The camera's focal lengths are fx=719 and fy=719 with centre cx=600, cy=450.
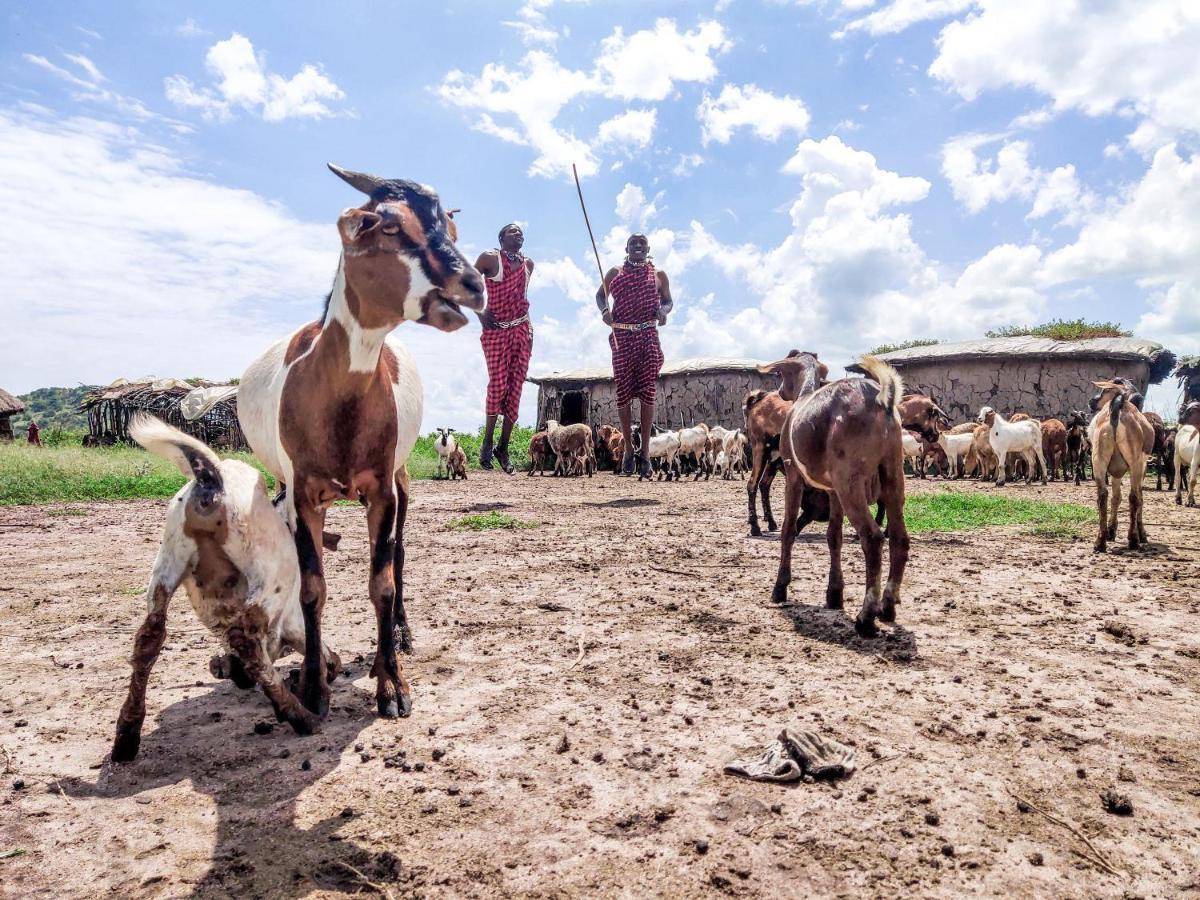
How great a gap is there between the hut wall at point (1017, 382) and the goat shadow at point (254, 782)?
21.7 m

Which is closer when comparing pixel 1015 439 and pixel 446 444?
pixel 1015 439

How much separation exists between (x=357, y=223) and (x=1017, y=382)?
22401 mm

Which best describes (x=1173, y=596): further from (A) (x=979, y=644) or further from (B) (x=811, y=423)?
(B) (x=811, y=423)

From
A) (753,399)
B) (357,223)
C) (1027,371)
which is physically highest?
(1027,371)

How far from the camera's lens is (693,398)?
2491 centimetres

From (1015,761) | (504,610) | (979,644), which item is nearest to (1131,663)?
(979,644)

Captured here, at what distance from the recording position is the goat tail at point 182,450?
276 centimetres

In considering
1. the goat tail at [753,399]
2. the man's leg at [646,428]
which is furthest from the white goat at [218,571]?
the man's leg at [646,428]

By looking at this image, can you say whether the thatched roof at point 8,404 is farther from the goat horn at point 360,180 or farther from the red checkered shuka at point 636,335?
the goat horn at point 360,180

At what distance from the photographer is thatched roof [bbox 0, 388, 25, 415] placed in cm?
3281

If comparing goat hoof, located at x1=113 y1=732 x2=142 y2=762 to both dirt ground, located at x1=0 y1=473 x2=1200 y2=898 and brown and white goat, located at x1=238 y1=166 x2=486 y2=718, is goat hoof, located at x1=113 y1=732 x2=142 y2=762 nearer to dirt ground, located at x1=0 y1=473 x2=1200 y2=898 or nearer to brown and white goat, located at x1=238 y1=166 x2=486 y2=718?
dirt ground, located at x1=0 y1=473 x2=1200 y2=898

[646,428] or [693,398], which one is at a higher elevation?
[693,398]

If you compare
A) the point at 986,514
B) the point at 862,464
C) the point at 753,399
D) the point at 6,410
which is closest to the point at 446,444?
the point at 753,399

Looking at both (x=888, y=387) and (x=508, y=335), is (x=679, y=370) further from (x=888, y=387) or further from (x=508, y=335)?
(x=888, y=387)
